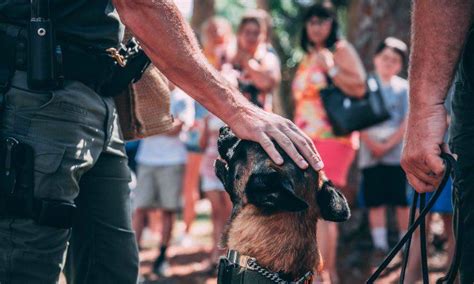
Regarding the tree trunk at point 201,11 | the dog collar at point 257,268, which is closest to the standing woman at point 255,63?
the dog collar at point 257,268

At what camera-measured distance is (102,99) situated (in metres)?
3.44

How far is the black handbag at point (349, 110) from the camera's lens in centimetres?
756

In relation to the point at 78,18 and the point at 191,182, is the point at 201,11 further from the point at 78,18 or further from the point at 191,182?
the point at 78,18

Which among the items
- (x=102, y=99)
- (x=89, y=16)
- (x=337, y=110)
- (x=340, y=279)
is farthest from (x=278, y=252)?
(x=340, y=279)

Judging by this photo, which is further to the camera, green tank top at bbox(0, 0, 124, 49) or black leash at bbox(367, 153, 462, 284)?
green tank top at bbox(0, 0, 124, 49)

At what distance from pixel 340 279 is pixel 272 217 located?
5187 millimetres

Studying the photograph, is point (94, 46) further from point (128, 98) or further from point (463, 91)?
point (463, 91)

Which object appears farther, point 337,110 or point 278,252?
point 337,110

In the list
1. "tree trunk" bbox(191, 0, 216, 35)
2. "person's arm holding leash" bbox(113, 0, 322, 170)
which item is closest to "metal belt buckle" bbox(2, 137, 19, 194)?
"person's arm holding leash" bbox(113, 0, 322, 170)

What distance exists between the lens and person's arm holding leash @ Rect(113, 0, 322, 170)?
3.09 metres

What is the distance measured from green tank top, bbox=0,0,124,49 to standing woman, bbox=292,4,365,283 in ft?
14.6

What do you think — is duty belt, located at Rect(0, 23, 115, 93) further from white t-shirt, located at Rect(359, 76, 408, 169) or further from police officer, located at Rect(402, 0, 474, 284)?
white t-shirt, located at Rect(359, 76, 408, 169)

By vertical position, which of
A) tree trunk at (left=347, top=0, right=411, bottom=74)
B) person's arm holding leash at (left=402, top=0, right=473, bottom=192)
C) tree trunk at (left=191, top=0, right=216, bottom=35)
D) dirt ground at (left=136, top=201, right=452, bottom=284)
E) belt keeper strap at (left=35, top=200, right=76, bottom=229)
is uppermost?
tree trunk at (left=191, top=0, right=216, bottom=35)

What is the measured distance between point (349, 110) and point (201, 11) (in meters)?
9.75
